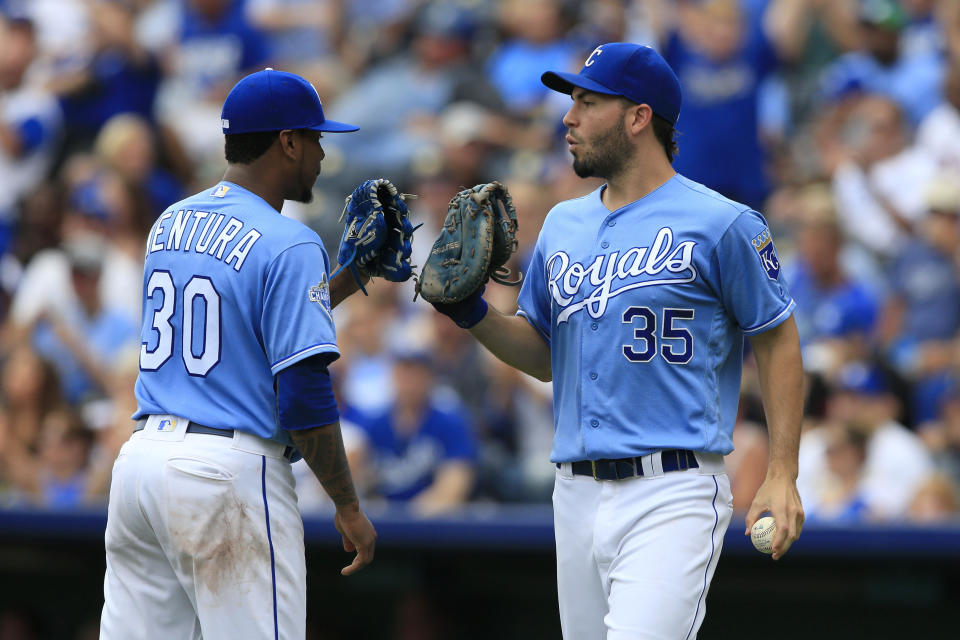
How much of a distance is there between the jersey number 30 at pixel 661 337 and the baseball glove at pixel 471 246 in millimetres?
435

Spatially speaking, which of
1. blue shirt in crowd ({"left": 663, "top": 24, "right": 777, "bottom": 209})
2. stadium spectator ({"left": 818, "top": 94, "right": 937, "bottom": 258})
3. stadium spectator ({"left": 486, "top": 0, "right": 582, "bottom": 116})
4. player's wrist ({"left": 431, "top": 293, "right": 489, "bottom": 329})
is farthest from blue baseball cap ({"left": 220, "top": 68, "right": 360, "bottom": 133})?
stadium spectator ({"left": 486, "top": 0, "right": 582, "bottom": 116})

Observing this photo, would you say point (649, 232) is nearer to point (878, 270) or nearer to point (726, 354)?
point (726, 354)

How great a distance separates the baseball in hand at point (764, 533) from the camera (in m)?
3.27

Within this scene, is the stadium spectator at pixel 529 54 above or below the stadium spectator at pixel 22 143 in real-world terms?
above

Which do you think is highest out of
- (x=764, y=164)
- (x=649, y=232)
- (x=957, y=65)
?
(x=957, y=65)

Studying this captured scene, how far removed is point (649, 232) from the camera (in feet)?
11.5

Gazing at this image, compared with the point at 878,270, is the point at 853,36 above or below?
above

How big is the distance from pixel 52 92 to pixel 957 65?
6174 mm

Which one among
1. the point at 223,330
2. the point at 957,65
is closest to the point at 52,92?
the point at 957,65

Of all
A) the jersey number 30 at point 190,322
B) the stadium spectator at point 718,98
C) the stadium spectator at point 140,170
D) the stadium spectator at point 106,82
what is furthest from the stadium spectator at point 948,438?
the stadium spectator at point 106,82

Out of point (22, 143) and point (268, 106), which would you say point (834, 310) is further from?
point (22, 143)

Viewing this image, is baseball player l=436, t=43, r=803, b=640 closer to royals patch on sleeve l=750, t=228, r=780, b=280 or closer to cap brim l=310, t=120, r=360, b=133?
royals patch on sleeve l=750, t=228, r=780, b=280

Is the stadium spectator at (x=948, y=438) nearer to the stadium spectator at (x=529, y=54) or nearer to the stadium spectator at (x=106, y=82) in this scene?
the stadium spectator at (x=529, y=54)

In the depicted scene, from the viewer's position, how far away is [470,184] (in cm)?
809
